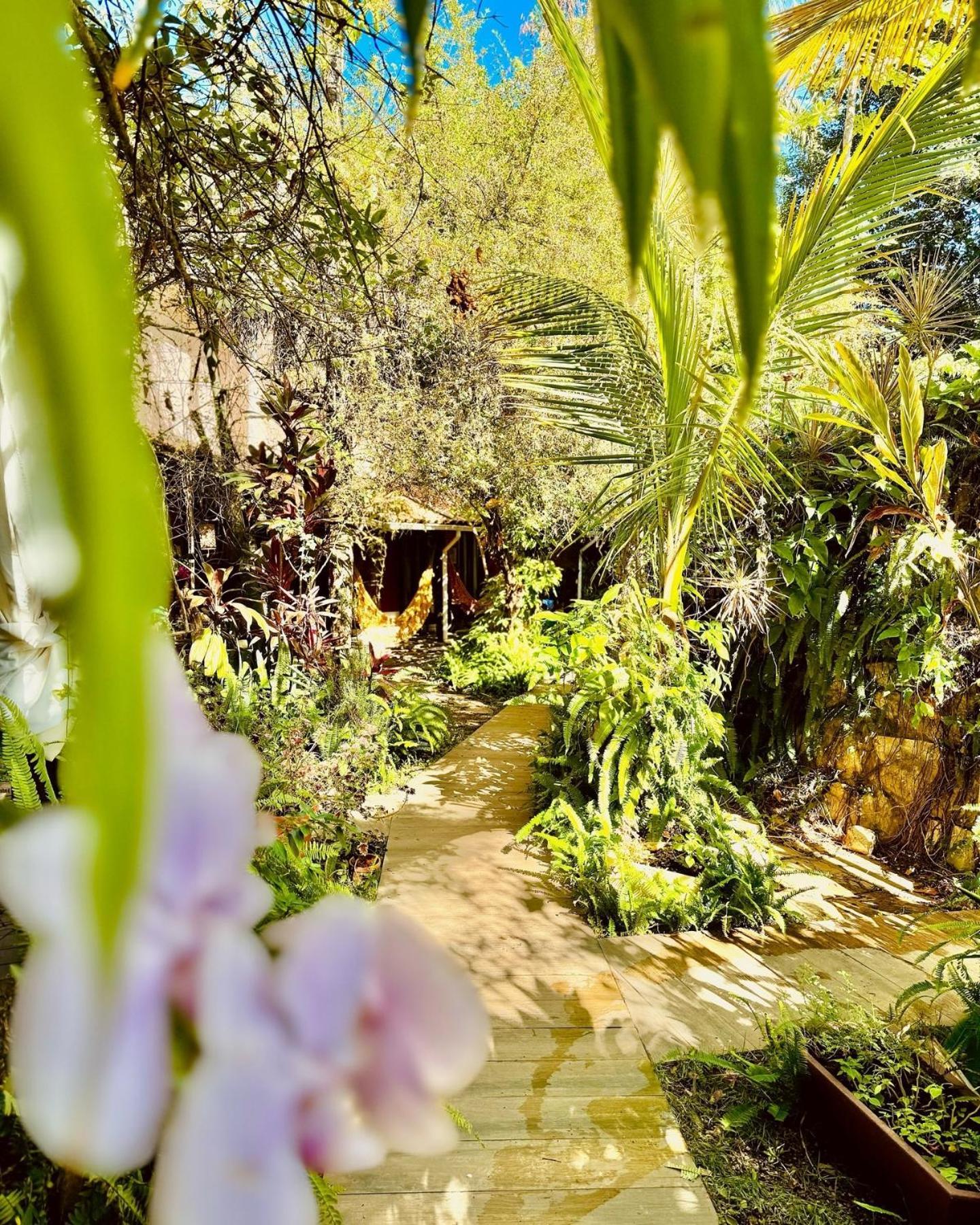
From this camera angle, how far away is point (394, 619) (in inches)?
438

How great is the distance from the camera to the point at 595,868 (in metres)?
3.24

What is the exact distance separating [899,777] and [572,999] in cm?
278

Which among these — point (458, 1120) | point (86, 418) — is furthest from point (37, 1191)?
point (86, 418)

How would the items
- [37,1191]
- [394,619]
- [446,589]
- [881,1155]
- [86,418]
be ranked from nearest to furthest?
[86,418] → [37,1191] → [881,1155] → [446,589] → [394,619]

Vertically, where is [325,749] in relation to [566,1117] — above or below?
above

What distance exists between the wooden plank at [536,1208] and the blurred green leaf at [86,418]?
209 centimetres

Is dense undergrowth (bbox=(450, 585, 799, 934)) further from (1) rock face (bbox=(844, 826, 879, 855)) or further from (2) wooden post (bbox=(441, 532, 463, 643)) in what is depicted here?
(2) wooden post (bbox=(441, 532, 463, 643))

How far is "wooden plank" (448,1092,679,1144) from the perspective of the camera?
76.7 inches

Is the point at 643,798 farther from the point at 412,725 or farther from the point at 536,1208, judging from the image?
the point at 412,725

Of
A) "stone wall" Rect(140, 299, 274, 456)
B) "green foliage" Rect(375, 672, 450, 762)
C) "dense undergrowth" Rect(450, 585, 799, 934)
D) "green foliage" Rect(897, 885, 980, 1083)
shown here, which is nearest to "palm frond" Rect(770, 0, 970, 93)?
"dense undergrowth" Rect(450, 585, 799, 934)

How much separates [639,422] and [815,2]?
4.99 ft

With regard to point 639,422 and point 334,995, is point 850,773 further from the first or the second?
point 334,995

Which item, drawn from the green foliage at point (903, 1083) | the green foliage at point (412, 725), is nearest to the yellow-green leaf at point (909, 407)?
the green foliage at point (903, 1083)

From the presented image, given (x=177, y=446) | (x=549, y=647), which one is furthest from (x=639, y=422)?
(x=549, y=647)
